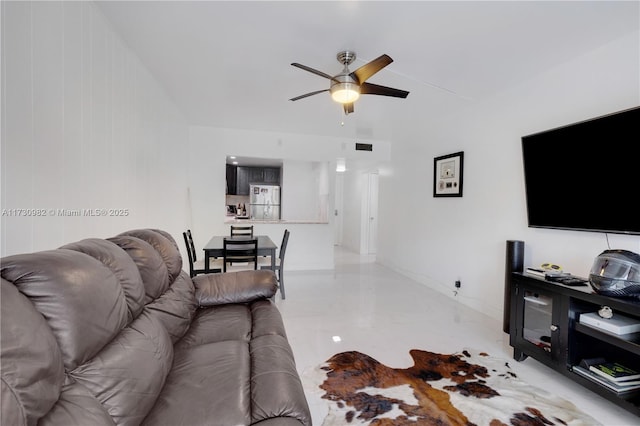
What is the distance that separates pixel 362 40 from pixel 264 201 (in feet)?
17.3

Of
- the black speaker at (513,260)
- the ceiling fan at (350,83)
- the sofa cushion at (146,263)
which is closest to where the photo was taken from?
the sofa cushion at (146,263)

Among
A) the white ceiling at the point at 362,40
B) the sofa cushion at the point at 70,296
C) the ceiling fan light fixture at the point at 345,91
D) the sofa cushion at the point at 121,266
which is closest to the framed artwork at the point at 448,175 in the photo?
the white ceiling at the point at 362,40

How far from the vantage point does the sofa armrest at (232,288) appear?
2332 millimetres

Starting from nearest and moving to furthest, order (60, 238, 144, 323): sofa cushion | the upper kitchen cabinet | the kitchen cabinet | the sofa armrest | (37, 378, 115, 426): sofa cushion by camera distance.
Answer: (37, 378, 115, 426): sofa cushion → (60, 238, 144, 323): sofa cushion → the sofa armrest → the kitchen cabinet → the upper kitchen cabinet

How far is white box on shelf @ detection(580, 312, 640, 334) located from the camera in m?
1.89

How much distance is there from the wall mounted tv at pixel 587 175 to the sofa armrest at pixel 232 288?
256cm

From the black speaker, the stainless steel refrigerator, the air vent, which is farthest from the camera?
the stainless steel refrigerator

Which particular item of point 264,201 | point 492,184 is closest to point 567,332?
point 492,184

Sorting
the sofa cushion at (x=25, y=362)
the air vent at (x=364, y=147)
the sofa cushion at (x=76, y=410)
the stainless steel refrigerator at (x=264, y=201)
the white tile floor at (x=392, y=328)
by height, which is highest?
the air vent at (x=364, y=147)

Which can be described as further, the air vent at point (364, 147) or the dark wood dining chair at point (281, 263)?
the air vent at point (364, 147)

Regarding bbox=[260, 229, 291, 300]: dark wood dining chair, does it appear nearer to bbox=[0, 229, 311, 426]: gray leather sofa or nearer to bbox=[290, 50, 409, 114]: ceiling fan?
bbox=[290, 50, 409, 114]: ceiling fan

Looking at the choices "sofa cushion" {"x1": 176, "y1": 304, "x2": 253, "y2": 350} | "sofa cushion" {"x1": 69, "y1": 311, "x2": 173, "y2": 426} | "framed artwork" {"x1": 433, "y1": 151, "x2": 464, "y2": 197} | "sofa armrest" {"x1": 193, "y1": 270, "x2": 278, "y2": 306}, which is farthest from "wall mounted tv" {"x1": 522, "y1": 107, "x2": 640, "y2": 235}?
"sofa cushion" {"x1": 69, "y1": 311, "x2": 173, "y2": 426}

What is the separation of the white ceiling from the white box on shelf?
2.08m

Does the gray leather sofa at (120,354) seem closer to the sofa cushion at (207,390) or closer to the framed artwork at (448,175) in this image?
the sofa cushion at (207,390)
